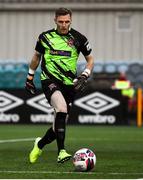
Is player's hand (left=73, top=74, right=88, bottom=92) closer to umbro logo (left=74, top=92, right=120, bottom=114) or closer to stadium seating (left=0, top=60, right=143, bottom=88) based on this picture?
umbro logo (left=74, top=92, right=120, bottom=114)

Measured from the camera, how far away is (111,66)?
33562 mm

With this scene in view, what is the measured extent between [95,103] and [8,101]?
250cm

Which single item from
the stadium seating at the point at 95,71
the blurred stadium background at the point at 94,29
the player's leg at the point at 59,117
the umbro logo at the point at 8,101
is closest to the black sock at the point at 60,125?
the player's leg at the point at 59,117

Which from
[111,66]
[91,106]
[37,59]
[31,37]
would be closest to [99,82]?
[111,66]

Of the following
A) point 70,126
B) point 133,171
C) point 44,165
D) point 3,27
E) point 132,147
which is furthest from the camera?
point 3,27

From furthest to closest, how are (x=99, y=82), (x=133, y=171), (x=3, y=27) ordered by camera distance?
(x=3, y=27) → (x=99, y=82) → (x=133, y=171)

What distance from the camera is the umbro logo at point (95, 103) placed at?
24.9 m

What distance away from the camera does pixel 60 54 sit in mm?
12148

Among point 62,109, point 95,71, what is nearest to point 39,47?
point 62,109

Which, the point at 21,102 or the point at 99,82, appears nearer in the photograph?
the point at 21,102

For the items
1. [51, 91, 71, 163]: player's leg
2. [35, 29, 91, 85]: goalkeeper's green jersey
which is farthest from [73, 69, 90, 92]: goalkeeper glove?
[51, 91, 71, 163]: player's leg

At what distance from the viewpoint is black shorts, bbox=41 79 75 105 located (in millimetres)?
12016

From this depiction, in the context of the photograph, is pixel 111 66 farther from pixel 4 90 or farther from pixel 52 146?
pixel 52 146

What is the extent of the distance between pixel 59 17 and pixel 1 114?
13363 millimetres
